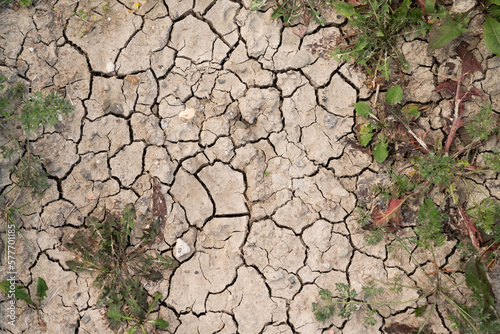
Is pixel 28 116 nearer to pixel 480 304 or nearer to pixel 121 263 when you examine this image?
pixel 121 263

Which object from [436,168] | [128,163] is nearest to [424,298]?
[436,168]

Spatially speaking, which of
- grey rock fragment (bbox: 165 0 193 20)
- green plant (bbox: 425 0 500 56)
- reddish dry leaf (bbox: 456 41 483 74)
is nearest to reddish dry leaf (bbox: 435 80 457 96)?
reddish dry leaf (bbox: 456 41 483 74)

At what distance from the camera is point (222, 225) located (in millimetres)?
3131

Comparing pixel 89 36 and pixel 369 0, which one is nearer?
pixel 369 0

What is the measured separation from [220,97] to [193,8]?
2.58 ft

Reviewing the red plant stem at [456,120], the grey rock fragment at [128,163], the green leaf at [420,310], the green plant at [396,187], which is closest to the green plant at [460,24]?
the red plant stem at [456,120]

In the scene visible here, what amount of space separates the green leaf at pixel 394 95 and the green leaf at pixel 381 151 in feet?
0.95

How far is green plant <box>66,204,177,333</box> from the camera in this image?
10.0 ft

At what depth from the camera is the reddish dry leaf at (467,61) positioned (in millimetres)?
3033

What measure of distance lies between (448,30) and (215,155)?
200cm

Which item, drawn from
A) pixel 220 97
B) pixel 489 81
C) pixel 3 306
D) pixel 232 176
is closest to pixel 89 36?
pixel 220 97

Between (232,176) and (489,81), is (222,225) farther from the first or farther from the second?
(489,81)

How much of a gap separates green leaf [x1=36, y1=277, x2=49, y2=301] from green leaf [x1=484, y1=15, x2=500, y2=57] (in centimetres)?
383

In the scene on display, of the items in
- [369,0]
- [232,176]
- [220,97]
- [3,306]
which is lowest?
[3,306]
